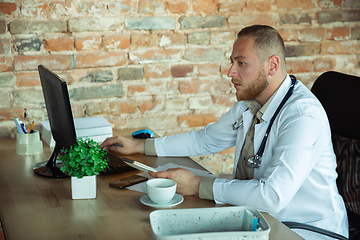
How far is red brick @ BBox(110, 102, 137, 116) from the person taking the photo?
2.26 m

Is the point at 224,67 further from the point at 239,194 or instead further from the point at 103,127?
the point at 239,194

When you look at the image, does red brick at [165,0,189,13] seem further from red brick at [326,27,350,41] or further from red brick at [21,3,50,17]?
red brick at [326,27,350,41]

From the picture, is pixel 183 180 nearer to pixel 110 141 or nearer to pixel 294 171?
pixel 294 171

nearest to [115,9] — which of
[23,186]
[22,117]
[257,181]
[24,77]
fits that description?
[24,77]

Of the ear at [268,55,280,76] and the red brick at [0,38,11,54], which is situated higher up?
the red brick at [0,38,11,54]

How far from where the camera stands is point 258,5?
93.5 inches

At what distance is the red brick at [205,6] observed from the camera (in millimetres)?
2277

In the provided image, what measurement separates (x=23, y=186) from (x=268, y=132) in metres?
0.93

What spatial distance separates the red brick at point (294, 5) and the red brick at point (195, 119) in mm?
819

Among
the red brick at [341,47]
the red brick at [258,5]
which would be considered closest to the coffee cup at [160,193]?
the red brick at [258,5]

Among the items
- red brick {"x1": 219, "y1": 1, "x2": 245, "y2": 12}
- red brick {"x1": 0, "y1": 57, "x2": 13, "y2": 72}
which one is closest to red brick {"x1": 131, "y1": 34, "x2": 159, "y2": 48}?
red brick {"x1": 219, "y1": 1, "x2": 245, "y2": 12}

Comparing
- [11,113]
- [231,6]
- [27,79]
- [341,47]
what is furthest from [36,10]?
[341,47]

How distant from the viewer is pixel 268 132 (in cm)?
141

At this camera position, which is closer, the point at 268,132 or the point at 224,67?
the point at 268,132
